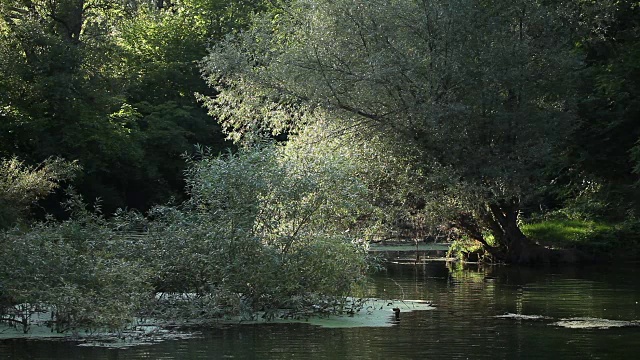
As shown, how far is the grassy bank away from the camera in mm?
38281

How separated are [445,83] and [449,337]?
16.6 meters

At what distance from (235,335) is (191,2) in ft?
160

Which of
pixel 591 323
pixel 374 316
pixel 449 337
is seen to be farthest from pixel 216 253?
pixel 591 323

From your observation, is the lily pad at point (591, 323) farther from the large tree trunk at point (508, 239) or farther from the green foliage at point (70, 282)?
the large tree trunk at point (508, 239)

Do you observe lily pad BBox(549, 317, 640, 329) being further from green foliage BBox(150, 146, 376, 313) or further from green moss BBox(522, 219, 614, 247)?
green moss BBox(522, 219, 614, 247)

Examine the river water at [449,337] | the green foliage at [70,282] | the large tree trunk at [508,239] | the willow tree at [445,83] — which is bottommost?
the river water at [449,337]

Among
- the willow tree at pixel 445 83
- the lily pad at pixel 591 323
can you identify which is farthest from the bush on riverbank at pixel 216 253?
the willow tree at pixel 445 83

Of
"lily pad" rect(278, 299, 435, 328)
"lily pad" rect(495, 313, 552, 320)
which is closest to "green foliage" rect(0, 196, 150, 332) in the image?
"lily pad" rect(278, 299, 435, 328)

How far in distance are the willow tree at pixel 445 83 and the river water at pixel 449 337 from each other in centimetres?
708

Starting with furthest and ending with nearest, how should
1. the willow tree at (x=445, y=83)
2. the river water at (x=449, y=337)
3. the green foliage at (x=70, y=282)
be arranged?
1. the willow tree at (x=445, y=83)
2. the green foliage at (x=70, y=282)
3. the river water at (x=449, y=337)

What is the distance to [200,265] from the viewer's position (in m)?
20.6

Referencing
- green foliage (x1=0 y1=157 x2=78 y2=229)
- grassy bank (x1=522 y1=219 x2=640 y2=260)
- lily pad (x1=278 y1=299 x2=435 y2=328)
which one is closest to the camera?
lily pad (x1=278 y1=299 x2=435 y2=328)

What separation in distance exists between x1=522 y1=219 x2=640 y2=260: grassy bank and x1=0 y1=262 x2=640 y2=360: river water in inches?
434

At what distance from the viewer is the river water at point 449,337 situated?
15.9 meters
